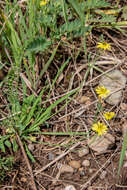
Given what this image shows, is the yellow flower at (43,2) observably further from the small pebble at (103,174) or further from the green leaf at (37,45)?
the small pebble at (103,174)

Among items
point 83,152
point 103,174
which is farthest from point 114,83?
point 103,174

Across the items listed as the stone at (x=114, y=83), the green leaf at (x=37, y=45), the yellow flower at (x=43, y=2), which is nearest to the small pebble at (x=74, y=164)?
the stone at (x=114, y=83)

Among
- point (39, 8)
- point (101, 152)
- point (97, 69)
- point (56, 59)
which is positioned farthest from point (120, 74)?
point (39, 8)

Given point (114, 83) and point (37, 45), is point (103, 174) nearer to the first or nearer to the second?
point (114, 83)

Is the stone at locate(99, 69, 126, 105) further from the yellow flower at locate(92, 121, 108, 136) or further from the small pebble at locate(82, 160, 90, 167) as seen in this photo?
the small pebble at locate(82, 160, 90, 167)

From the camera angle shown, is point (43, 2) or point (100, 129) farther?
point (43, 2)

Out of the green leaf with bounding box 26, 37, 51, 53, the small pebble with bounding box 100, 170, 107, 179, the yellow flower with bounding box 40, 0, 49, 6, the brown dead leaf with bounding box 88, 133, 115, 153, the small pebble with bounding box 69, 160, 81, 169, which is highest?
the yellow flower with bounding box 40, 0, 49, 6

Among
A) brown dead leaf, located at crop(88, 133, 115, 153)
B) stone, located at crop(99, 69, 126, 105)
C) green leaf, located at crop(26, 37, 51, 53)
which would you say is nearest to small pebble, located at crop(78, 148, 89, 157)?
brown dead leaf, located at crop(88, 133, 115, 153)

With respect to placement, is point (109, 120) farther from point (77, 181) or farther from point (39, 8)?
point (39, 8)

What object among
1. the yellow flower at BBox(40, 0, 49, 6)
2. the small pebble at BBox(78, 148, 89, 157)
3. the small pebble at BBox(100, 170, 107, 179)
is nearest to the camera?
the small pebble at BBox(100, 170, 107, 179)

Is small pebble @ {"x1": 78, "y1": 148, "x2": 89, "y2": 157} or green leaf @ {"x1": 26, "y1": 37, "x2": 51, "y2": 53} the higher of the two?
green leaf @ {"x1": 26, "y1": 37, "x2": 51, "y2": 53}
